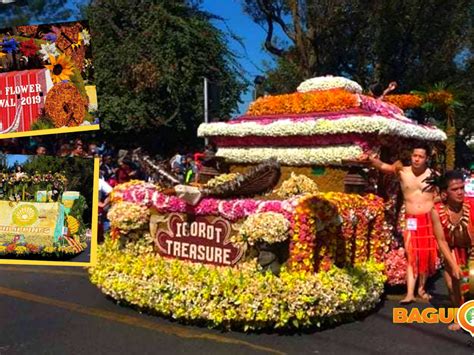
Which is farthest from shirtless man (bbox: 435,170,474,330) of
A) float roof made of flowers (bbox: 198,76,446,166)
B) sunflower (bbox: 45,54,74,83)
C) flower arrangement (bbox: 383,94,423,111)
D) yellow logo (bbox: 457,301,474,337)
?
sunflower (bbox: 45,54,74,83)

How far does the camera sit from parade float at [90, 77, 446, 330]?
4.87 metres

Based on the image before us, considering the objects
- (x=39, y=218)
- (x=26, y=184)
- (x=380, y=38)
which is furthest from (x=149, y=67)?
(x=26, y=184)

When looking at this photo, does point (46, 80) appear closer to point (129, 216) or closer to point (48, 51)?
point (48, 51)

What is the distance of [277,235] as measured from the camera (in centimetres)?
482

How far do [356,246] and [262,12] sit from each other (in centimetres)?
1884

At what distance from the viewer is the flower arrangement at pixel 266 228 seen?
15.8 feet

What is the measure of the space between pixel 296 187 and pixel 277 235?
1.77m

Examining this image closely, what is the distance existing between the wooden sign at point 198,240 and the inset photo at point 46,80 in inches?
134

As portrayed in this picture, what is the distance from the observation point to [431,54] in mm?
22375

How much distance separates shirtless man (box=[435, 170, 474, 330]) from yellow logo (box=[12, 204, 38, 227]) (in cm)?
362

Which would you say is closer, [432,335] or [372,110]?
[432,335]

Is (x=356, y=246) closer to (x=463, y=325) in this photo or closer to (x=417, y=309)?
(x=417, y=309)

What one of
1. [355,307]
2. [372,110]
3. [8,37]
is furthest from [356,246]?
[8,37]

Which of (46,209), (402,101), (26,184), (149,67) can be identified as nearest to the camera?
(26,184)
